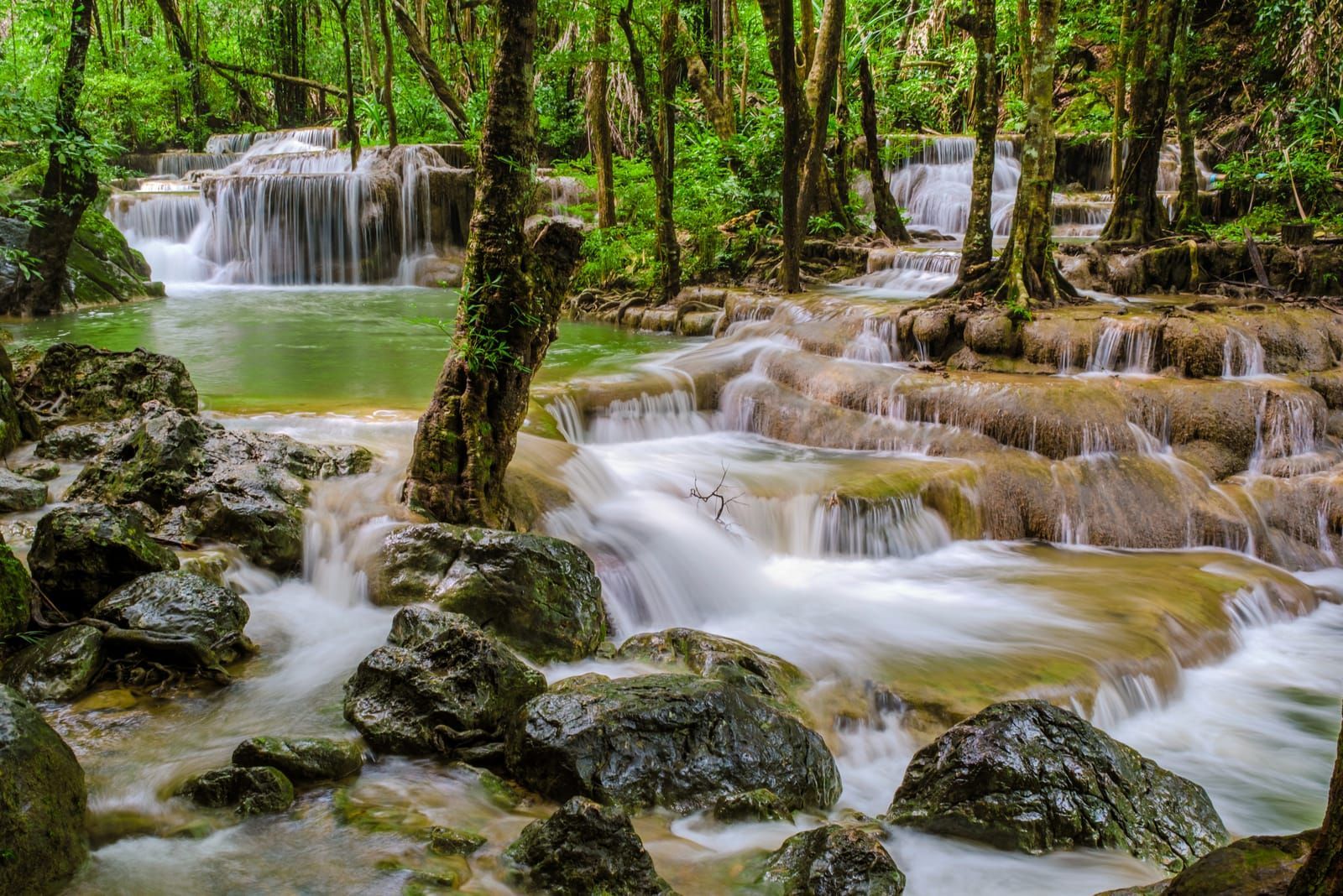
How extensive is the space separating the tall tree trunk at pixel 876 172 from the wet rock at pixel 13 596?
44.0ft

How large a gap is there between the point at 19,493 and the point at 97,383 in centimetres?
199

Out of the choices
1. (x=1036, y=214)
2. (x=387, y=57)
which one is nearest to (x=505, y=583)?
(x=1036, y=214)

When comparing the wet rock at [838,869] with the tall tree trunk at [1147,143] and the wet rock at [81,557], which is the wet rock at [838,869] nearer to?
the wet rock at [81,557]

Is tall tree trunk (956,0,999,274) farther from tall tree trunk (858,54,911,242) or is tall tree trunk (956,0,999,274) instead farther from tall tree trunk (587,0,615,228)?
tall tree trunk (587,0,615,228)

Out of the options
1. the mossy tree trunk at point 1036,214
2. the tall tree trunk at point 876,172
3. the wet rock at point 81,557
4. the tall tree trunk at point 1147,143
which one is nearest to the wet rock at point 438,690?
the wet rock at point 81,557

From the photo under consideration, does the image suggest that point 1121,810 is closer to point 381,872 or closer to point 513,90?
point 381,872

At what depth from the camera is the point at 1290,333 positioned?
29.5 feet

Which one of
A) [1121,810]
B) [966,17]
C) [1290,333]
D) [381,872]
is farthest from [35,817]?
[966,17]

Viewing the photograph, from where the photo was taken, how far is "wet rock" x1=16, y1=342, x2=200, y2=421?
23.3 feet

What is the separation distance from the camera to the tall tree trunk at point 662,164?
41.9 ft

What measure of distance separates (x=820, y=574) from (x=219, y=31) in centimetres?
3186

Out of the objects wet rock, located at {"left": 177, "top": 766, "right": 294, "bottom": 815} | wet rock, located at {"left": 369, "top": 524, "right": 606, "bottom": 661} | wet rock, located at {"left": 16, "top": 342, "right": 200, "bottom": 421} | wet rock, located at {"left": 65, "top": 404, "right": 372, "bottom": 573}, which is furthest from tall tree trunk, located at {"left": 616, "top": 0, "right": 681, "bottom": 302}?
wet rock, located at {"left": 177, "top": 766, "right": 294, "bottom": 815}

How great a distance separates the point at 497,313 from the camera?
5.59 m

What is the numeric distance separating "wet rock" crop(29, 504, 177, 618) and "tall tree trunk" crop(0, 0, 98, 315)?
5.22 metres
